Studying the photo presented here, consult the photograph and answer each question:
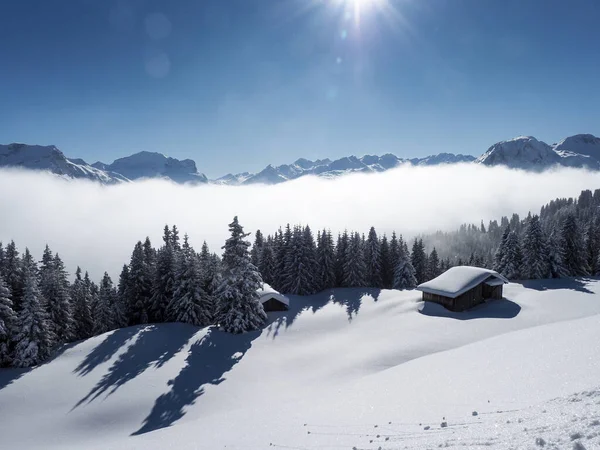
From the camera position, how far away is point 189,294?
130 ft

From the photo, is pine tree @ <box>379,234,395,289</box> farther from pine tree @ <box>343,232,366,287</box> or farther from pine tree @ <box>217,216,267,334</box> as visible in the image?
pine tree @ <box>217,216,267,334</box>

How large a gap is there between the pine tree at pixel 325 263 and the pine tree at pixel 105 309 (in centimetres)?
3069

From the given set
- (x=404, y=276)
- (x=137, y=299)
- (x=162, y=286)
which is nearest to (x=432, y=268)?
(x=404, y=276)

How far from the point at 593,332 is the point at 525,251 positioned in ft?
139

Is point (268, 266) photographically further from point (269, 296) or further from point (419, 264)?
point (419, 264)

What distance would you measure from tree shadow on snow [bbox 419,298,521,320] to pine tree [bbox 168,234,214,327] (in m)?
26.1

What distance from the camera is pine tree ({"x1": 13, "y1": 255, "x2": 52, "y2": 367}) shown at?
29.5 m

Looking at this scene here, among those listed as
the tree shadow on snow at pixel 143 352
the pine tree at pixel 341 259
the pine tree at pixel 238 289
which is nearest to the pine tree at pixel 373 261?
the pine tree at pixel 341 259

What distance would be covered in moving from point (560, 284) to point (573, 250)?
41.1ft

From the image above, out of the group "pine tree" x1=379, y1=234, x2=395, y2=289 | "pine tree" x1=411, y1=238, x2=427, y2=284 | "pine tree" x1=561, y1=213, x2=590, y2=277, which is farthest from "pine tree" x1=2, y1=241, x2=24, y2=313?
"pine tree" x1=561, y1=213, x2=590, y2=277

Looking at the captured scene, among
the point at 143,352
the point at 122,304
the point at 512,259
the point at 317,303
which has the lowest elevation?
the point at 143,352

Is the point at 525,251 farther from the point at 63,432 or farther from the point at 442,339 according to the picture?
the point at 63,432

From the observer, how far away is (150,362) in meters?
29.3

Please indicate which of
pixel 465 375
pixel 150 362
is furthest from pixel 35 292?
pixel 465 375
